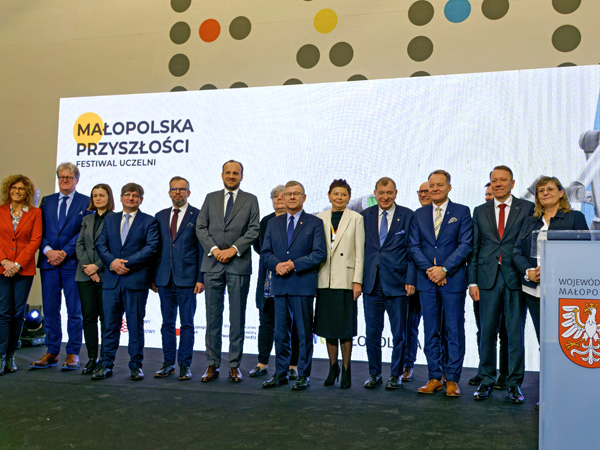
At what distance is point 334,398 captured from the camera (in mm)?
3836

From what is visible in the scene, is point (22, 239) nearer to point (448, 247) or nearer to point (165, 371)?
point (165, 371)

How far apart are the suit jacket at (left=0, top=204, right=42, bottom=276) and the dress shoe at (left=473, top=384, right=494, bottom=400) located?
11.2ft

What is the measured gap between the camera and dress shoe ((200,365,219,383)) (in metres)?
4.32

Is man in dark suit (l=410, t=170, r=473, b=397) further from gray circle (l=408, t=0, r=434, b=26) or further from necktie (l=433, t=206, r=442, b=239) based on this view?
gray circle (l=408, t=0, r=434, b=26)

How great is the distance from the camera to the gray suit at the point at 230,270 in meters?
4.41

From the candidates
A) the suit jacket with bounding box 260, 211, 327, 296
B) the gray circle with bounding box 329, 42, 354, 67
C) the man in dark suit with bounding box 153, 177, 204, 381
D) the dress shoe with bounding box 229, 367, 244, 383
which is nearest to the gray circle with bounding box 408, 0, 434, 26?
the gray circle with bounding box 329, 42, 354, 67

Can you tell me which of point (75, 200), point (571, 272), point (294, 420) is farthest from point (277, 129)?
point (571, 272)

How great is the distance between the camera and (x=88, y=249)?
182 inches

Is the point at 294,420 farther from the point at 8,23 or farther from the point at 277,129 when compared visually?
the point at 8,23

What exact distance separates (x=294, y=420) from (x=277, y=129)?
3.28 metres

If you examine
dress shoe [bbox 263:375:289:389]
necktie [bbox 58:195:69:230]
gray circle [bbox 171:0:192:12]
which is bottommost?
dress shoe [bbox 263:375:289:389]

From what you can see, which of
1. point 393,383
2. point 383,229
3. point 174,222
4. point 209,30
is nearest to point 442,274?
point 383,229

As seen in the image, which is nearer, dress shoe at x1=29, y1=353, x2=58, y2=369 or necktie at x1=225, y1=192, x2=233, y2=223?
necktie at x1=225, y1=192, x2=233, y2=223

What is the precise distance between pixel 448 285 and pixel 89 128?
13.9ft
